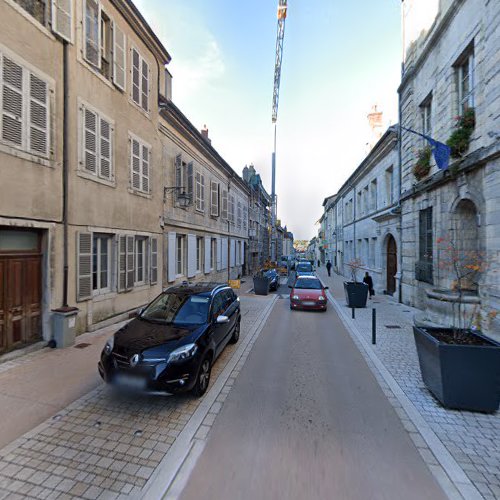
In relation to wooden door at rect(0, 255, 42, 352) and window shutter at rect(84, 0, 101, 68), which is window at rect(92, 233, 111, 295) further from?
window shutter at rect(84, 0, 101, 68)

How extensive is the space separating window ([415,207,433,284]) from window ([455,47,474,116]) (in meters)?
3.38

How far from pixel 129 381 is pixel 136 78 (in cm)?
949

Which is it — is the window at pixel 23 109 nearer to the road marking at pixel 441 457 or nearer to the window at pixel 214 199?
the road marking at pixel 441 457

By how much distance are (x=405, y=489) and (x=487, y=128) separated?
7.95 metres

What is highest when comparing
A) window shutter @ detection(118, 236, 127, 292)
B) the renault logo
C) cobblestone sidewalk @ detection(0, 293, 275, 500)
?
window shutter @ detection(118, 236, 127, 292)

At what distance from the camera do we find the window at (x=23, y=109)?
5.24 meters

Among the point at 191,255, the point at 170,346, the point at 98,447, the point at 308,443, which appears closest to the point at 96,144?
the point at 170,346

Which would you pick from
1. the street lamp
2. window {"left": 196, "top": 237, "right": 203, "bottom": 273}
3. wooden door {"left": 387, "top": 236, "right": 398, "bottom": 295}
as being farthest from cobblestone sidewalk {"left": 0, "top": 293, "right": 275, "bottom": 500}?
wooden door {"left": 387, "top": 236, "right": 398, "bottom": 295}

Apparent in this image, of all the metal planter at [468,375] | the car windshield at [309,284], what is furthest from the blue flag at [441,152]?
the car windshield at [309,284]

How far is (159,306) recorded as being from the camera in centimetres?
544

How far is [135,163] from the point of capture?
9.22m

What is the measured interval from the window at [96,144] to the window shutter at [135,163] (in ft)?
3.27

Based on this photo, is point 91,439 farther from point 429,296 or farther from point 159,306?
point 429,296

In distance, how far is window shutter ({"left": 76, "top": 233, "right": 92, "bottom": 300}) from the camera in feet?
22.7
